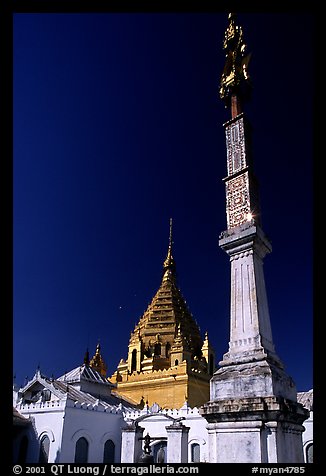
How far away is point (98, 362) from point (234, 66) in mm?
32481

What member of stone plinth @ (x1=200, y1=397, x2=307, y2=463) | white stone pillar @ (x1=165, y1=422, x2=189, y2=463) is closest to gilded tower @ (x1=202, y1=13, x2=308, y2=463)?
stone plinth @ (x1=200, y1=397, x2=307, y2=463)

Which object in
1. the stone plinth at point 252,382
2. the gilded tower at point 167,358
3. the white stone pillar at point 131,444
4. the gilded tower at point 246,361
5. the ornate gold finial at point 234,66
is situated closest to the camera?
the gilded tower at point 246,361

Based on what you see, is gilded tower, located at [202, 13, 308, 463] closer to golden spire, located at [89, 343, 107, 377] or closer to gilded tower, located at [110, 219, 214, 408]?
gilded tower, located at [110, 219, 214, 408]

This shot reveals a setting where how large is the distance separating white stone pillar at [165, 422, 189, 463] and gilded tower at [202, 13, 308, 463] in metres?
9.96

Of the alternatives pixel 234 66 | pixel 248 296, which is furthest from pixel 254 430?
pixel 234 66

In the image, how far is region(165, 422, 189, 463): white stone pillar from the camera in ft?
50.3

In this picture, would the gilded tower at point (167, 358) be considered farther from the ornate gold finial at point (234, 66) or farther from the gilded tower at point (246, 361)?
the ornate gold finial at point (234, 66)

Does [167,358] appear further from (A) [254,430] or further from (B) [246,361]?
(A) [254,430]

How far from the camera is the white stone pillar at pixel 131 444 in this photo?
622 inches

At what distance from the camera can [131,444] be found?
628 inches

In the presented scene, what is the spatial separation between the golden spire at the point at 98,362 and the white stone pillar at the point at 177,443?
70.5 feet

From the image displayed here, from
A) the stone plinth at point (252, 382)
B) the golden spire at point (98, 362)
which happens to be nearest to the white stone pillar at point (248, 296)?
the stone plinth at point (252, 382)

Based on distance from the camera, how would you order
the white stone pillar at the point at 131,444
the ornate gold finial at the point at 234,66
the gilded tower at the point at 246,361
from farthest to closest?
the white stone pillar at the point at 131,444
the ornate gold finial at the point at 234,66
the gilded tower at the point at 246,361
